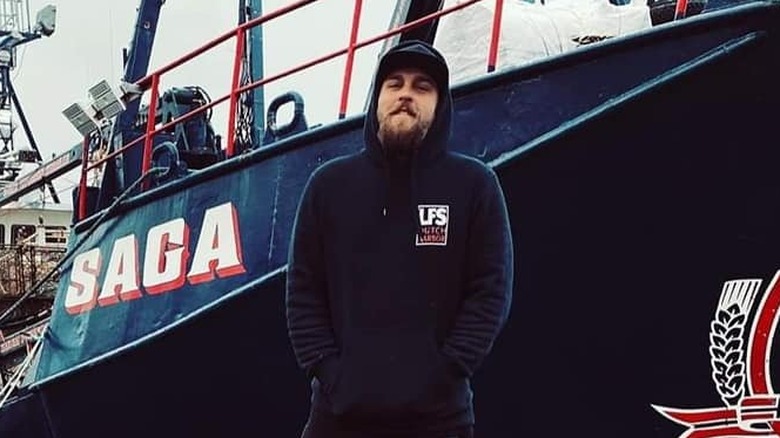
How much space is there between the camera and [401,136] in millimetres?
2617

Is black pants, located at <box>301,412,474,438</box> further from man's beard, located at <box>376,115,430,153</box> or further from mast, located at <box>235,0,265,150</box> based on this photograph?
mast, located at <box>235,0,265,150</box>

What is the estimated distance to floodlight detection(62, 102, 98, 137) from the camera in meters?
6.75

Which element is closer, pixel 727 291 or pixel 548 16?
pixel 727 291

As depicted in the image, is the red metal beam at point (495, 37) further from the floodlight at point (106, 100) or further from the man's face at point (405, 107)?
the floodlight at point (106, 100)

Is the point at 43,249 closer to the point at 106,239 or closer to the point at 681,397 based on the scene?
the point at 106,239

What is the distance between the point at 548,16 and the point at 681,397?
5.86 feet

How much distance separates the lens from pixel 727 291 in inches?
178

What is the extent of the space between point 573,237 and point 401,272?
2126 mm

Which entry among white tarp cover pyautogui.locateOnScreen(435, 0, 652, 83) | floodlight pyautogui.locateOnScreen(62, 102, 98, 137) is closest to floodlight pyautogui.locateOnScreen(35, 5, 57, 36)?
floodlight pyautogui.locateOnScreen(62, 102, 98, 137)

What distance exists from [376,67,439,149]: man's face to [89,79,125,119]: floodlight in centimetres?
424

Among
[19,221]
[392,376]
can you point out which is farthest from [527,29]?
[19,221]

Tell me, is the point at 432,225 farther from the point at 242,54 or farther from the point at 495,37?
the point at 242,54

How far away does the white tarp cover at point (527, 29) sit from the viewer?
515 centimetres

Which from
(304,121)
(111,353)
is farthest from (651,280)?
(111,353)
